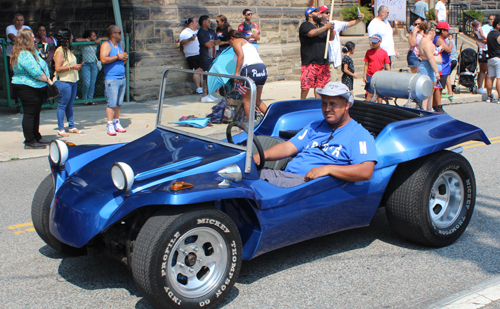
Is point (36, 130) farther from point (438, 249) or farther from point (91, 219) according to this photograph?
point (438, 249)

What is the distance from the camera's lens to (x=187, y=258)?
3.24 metres

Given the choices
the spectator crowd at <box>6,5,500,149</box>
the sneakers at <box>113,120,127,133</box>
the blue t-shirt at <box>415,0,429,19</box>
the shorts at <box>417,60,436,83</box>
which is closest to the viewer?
the spectator crowd at <box>6,5,500,149</box>

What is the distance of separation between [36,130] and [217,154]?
17.7 ft

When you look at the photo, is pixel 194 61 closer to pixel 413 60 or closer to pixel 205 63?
pixel 205 63

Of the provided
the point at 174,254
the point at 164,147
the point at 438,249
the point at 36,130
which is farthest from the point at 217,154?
the point at 36,130

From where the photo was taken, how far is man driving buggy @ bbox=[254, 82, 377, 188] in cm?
389

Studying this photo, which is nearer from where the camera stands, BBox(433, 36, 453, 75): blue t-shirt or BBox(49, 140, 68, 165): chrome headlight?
BBox(49, 140, 68, 165): chrome headlight

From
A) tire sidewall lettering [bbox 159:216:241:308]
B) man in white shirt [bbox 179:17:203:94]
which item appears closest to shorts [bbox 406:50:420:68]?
man in white shirt [bbox 179:17:203:94]

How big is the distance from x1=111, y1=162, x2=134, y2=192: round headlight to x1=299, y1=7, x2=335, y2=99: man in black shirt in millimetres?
7176

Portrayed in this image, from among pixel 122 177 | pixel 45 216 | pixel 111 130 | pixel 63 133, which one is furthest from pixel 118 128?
pixel 122 177

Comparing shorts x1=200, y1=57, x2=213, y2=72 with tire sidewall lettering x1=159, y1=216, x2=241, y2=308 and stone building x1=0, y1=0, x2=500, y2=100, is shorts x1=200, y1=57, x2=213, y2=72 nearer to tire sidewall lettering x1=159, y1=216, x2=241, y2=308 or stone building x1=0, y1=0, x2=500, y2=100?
stone building x1=0, y1=0, x2=500, y2=100

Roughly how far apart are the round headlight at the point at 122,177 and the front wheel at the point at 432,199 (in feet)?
6.73

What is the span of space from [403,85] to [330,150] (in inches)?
61.5

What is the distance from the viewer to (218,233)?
10.6ft
